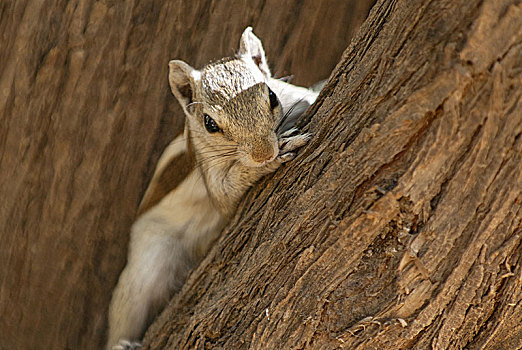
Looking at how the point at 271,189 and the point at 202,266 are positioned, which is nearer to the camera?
the point at 271,189

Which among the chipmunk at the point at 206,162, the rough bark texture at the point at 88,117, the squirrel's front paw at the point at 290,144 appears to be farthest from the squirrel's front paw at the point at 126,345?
the squirrel's front paw at the point at 290,144

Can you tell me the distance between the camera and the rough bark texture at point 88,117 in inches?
131

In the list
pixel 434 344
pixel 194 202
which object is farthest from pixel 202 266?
pixel 434 344

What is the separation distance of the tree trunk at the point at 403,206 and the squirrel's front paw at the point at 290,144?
4 cm

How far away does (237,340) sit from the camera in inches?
91.2

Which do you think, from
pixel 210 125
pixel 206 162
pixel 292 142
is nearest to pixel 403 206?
pixel 292 142

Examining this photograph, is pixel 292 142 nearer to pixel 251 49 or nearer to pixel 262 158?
pixel 262 158

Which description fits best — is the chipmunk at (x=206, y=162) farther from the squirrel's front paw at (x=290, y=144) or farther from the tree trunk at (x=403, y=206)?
the tree trunk at (x=403, y=206)

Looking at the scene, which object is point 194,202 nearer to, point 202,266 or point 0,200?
point 202,266

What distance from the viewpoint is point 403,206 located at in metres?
1.94

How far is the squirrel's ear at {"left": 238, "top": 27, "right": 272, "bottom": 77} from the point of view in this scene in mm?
2998

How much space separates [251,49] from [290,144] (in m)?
0.84

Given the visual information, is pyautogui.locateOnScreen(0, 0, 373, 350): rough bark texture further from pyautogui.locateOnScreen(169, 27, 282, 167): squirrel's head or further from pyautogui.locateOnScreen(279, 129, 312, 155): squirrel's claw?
pyautogui.locateOnScreen(279, 129, 312, 155): squirrel's claw

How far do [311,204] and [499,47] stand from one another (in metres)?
0.85
